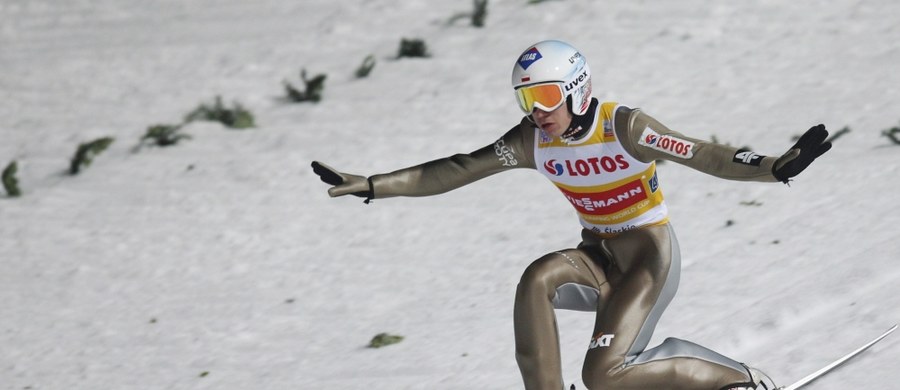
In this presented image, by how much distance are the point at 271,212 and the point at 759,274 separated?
394 centimetres

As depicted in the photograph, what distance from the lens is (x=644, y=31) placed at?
468 inches

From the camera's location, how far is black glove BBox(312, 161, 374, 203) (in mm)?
5711

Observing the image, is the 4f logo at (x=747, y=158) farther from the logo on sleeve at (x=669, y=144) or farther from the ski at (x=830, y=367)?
the ski at (x=830, y=367)

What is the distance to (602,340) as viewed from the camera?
521 cm

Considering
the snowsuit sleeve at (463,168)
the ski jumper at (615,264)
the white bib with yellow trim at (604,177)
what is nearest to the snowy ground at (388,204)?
the ski jumper at (615,264)

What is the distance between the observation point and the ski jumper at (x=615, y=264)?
5199 mm

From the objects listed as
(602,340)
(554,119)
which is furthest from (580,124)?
(602,340)

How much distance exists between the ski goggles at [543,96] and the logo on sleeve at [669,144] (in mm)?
→ 374

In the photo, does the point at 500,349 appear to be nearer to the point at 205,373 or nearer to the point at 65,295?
the point at 205,373

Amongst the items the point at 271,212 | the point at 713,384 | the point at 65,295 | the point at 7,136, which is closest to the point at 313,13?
the point at 7,136

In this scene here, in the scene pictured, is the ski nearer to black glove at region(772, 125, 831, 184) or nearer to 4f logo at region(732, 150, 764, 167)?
4f logo at region(732, 150, 764, 167)

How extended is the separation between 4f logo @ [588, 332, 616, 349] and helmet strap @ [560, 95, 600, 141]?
823 mm

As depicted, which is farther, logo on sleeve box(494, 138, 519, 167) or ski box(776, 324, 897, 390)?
ski box(776, 324, 897, 390)

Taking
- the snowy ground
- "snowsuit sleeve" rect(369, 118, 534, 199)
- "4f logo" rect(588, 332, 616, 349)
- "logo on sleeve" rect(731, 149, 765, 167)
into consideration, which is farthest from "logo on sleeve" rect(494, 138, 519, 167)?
the snowy ground
